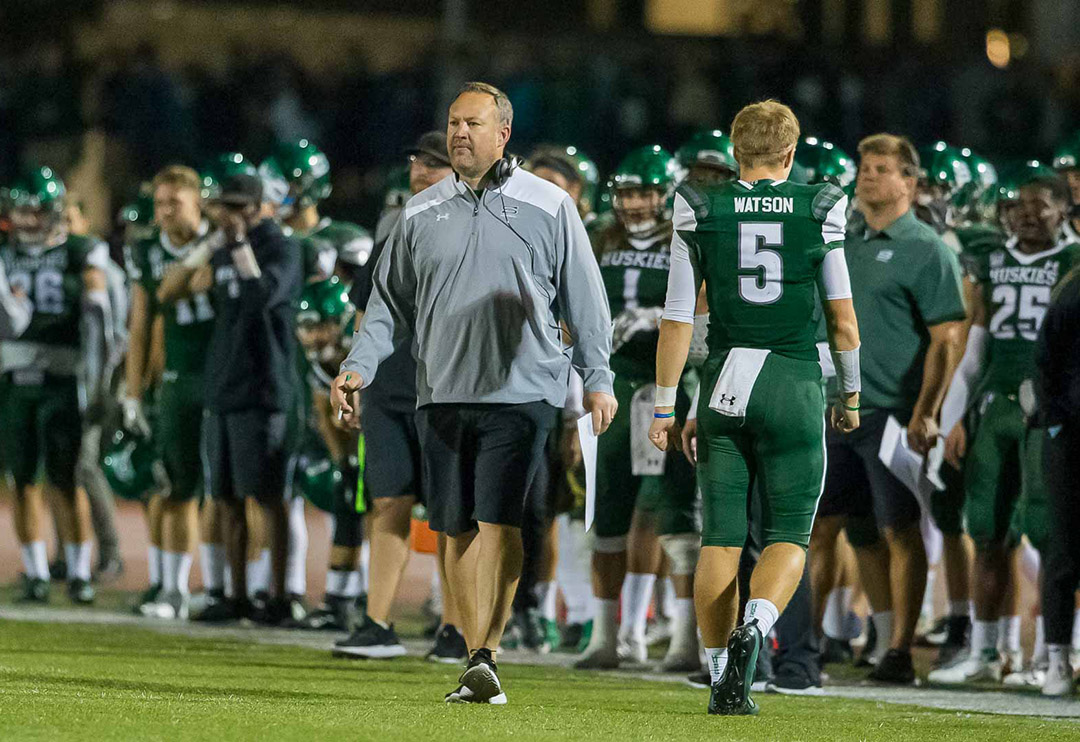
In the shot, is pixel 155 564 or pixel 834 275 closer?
pixel 834 275

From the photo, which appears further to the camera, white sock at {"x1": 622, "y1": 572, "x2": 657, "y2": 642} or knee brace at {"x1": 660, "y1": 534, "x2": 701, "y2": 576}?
white sock at {"x1": 622, "y1": 572, "x2": 657, "y2": 642}

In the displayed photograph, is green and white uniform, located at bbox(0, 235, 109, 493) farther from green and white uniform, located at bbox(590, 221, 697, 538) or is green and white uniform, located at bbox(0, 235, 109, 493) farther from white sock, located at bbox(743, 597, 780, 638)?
white sock, located at bbox(743, 597, 780, 638)

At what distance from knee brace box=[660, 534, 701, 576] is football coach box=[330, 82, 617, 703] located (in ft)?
6.36

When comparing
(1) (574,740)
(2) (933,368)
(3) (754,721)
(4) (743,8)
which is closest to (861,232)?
(2) (933,368)

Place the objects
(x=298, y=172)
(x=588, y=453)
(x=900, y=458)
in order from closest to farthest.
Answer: (x=588, y=453), (x=900, y=458), (x=298, y=172)

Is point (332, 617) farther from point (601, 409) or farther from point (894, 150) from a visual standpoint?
point (601, 409)

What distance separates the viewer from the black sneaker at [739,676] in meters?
6.86

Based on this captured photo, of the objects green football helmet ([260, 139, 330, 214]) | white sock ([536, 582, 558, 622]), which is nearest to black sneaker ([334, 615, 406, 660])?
white sock ([536, 582, 558, 622])

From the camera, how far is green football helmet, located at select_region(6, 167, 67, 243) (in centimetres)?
1198

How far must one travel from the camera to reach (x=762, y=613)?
702 centimetres

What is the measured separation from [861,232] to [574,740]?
3588 mm

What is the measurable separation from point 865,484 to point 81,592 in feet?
16.6

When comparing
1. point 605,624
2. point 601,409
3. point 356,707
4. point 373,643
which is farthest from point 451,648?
point 601,409

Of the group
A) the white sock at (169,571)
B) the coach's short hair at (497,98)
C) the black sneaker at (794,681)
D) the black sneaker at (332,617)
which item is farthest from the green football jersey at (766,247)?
the white sock at (169,571)
